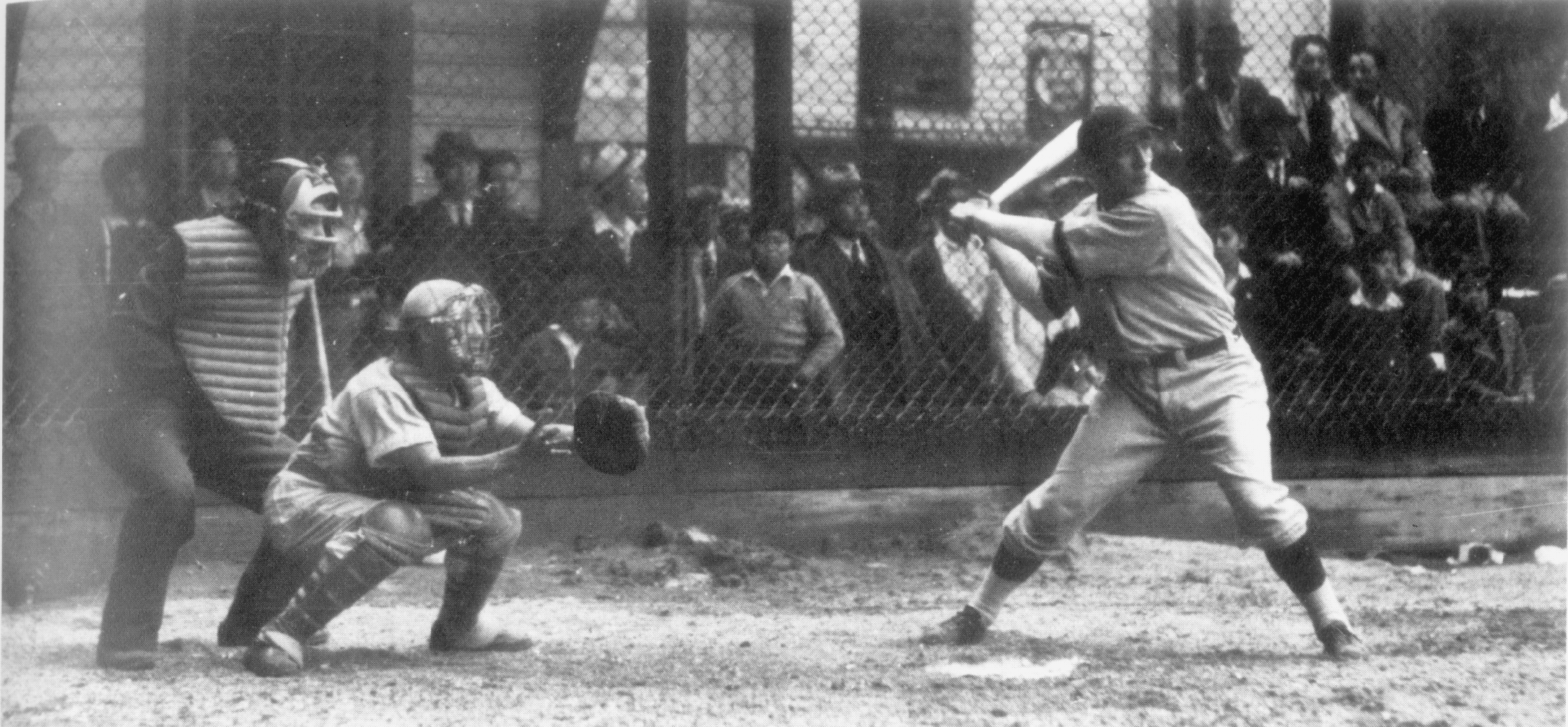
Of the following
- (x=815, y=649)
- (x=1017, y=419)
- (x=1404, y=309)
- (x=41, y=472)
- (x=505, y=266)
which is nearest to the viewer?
(x=815, y=649)

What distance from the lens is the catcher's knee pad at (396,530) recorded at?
4.88m

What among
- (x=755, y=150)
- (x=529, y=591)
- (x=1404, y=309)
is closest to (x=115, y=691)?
Result: (x=529, y=591)

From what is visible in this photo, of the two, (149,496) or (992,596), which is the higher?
(149,496)

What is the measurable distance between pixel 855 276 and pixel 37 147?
2.96 m

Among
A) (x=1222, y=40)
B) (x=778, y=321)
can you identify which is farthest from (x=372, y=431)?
(x=1222, y=40)

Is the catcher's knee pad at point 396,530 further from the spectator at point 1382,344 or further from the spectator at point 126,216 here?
the spectator at point 1382,344

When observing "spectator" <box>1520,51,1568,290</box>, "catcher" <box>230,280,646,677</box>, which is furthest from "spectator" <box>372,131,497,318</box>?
"spectator" <box>1520,51,1568,290</box>

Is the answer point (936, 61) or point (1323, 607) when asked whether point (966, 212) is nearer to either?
point (1323, 607)

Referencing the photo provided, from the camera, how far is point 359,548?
192 inches

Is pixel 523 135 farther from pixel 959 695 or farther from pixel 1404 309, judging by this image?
pixel 1404 309

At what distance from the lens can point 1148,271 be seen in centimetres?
530

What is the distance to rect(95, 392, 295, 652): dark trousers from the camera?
493 centimetres

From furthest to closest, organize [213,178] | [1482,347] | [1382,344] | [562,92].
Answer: [1382,344] → [1482,347] → [562,92] → [213,178]

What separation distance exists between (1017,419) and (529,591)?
192 centimetres
